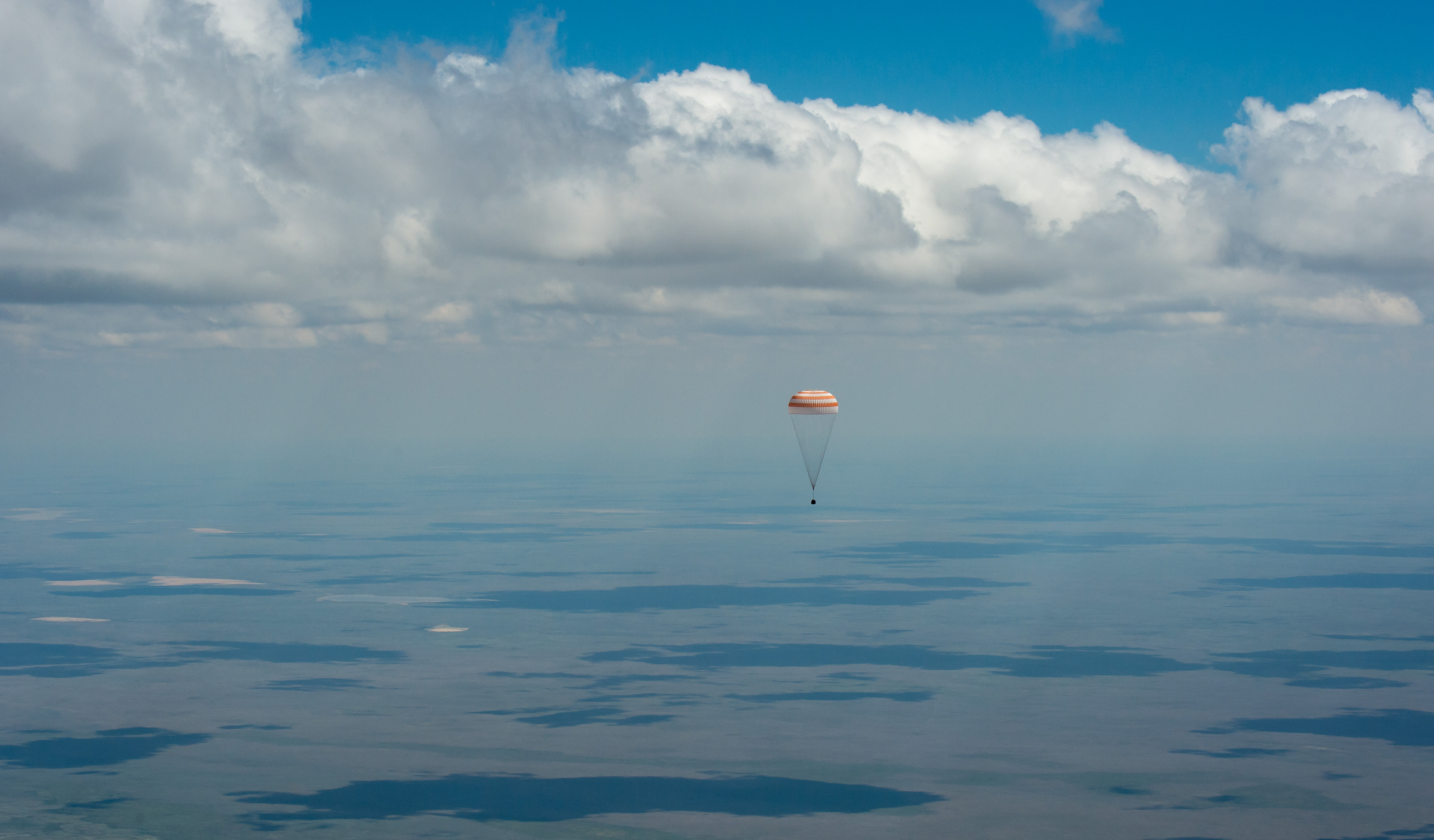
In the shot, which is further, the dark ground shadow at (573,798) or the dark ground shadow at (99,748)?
the dark ground shadow at (99,748)

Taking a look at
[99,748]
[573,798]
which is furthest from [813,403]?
[99,748]

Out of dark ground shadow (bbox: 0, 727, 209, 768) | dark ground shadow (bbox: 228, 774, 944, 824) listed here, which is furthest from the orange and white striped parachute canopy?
dark ground shadow (bbox: 0, 727, 209, 768)

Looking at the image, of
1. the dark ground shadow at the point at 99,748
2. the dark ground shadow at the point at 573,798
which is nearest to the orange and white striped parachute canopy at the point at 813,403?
the dark ground shadow at the point at 573,798

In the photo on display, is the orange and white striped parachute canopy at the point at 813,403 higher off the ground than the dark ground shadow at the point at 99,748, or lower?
higher

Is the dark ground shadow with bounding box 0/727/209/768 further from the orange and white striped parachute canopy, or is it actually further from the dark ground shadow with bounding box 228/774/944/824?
the orange and white striped parachute canopy

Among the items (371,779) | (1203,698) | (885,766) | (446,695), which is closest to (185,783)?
(371,779)

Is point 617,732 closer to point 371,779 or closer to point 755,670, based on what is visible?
point 371,779

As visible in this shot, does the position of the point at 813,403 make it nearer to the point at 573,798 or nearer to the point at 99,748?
the point at 573,798

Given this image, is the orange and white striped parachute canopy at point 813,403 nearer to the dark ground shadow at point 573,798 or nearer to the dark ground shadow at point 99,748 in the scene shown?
the dark ground shadow at point 573,798
